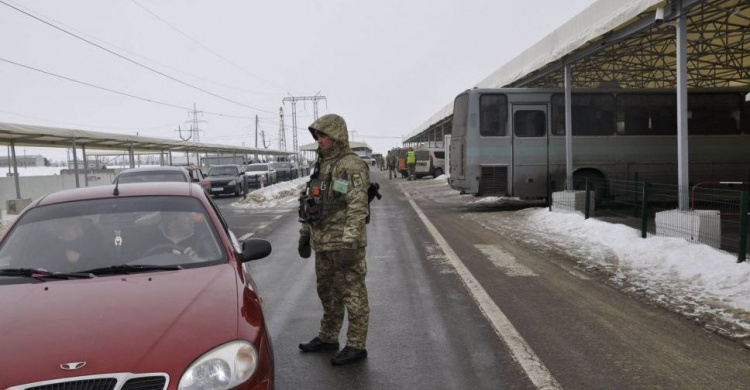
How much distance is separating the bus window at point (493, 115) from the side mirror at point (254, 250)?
44.1 feet

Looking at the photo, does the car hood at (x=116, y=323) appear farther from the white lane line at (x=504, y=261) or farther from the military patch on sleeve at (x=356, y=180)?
the white lane line at (x=504, y=261)

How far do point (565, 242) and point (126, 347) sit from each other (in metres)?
9.47

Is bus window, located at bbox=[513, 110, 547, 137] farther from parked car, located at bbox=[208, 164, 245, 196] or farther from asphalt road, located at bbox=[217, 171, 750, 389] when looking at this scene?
parked car, located at bbox=[208, 164, 245, 196]

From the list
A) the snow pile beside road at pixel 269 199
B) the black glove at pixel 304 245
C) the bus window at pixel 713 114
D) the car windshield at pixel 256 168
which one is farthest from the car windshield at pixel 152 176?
the car windshield at pixel 256 168

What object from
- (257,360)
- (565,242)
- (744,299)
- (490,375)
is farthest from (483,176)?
(257,360)

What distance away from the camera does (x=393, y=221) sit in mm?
15016

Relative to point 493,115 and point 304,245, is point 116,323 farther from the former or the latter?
point 493,115

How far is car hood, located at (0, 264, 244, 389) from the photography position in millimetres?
2529

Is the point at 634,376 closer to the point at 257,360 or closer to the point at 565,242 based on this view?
the point at 257,360

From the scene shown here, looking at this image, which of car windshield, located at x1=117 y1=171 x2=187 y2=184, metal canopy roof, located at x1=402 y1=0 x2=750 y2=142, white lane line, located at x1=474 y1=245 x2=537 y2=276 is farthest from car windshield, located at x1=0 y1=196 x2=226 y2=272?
car windshield, located at x1=117 y1=171 x2=187 y2=184

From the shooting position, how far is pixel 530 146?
1695 centimetres

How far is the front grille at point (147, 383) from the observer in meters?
2.45

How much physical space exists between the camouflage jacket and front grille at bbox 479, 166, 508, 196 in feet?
42.0

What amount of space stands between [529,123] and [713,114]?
5.34 m
